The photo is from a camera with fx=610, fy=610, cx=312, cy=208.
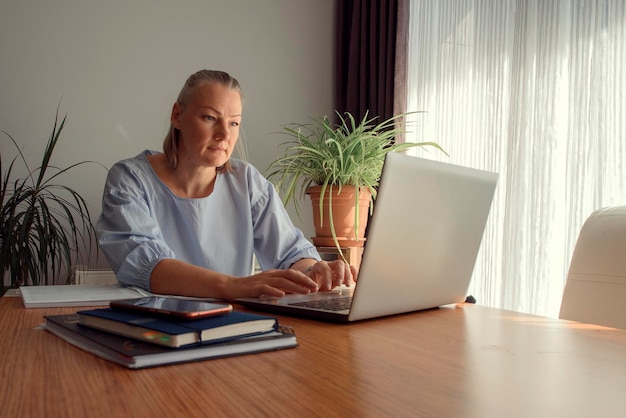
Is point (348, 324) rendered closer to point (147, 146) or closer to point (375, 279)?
point (375, 279)

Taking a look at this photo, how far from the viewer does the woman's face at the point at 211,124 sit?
1.79 metres

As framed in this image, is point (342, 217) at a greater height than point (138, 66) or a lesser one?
lesser

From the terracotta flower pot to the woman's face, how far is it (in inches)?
32.4

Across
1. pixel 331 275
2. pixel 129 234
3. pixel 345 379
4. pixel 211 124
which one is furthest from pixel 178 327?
pixel 211 124

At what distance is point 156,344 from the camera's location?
700mm

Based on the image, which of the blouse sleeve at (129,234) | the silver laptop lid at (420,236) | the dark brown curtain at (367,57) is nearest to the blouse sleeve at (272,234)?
the blouse sleeve at (129,234)

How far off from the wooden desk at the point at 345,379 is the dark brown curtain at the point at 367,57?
235 cm

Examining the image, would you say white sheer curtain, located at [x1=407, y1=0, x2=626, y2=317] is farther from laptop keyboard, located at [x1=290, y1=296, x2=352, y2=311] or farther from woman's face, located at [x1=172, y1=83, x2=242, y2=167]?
laptop keyboard, located at [x1=290, y1=296, x2=352, y2=311]

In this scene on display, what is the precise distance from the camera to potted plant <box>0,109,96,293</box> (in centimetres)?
248

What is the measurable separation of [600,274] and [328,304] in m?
0.60

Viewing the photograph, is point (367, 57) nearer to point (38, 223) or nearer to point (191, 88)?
point (191, 88)

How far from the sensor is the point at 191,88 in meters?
1.84

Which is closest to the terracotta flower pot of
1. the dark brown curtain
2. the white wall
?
the dark brown curtain

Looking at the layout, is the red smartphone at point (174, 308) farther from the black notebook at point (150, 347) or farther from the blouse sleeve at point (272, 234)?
the blouse sleeve at point (272, 234)
